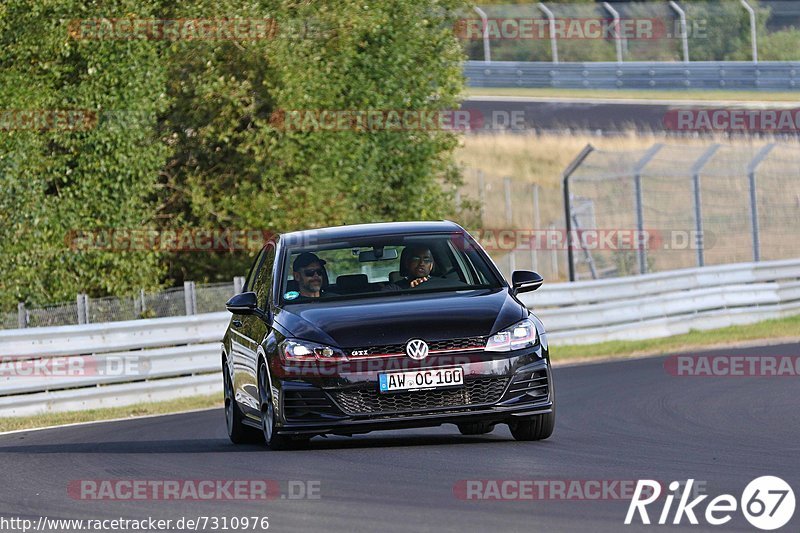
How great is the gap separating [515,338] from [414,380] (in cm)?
73

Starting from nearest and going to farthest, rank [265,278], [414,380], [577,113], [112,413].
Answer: [414,380], [265,278], [112,413], [577,113]

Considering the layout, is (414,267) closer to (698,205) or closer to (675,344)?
(675,344)

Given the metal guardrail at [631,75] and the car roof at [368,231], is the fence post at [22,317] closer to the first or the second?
the car roof at [368,231]

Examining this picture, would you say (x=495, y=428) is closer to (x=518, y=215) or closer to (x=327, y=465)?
(x=327, y=465)

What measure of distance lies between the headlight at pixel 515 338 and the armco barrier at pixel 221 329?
8.27 meters

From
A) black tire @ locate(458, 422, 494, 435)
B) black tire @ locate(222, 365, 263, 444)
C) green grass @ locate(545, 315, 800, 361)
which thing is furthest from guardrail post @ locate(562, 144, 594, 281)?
black tire @ locate(458, 422, 494, 435)

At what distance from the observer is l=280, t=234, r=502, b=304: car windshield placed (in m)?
11.4

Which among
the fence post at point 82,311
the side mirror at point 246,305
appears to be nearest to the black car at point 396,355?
the side mirror at point 246,305

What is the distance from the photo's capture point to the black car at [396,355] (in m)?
10.3

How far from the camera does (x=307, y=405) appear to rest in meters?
10.4

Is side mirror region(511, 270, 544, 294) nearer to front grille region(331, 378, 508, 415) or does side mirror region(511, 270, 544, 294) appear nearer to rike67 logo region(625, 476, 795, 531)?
front grille region(331, 378, 508, 415)

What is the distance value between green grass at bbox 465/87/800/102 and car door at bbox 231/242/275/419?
3553 cm

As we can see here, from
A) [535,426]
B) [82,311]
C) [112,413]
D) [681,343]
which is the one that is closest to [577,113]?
[681,343]

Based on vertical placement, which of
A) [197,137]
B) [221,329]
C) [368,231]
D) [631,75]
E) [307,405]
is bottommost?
[221,329]
